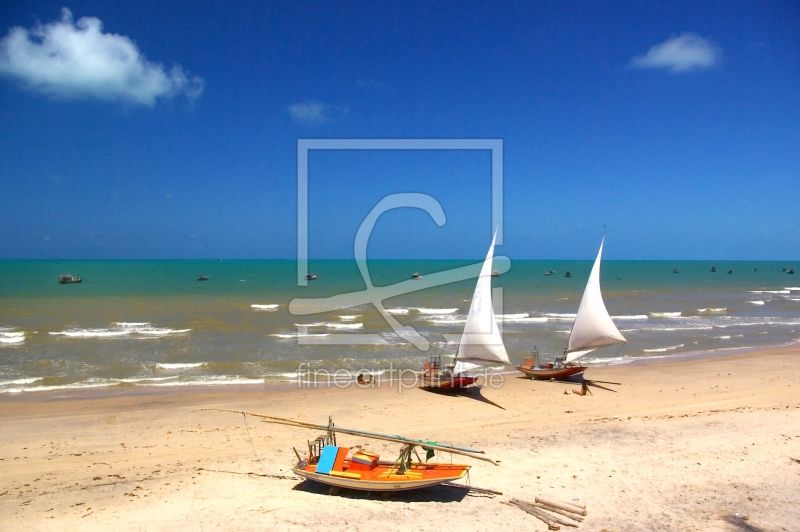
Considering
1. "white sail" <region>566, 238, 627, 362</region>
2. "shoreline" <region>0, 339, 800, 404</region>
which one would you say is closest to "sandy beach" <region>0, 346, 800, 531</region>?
"shoreline" <region>0, 339, 800, 404</region>

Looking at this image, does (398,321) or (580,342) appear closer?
(580,342)

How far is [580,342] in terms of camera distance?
77.1ft

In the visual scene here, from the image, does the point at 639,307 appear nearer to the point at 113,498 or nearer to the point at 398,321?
the point at 398,321

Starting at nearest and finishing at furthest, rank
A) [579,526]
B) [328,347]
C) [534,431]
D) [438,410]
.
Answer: [579,526] → [534,431] → [438,410] → [328,347]

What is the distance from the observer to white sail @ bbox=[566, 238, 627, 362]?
75.3 ft

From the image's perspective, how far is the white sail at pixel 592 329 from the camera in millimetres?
22938

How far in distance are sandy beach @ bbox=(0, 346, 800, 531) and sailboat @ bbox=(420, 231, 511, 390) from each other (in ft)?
2.36

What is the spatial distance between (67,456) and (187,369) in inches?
439

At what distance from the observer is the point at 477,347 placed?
66.0 feet

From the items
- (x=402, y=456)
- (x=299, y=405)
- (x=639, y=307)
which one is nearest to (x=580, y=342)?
(x=299, y=405)

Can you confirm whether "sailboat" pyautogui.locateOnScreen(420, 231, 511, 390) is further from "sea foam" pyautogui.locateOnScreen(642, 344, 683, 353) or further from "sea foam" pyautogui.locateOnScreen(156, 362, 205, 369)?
"sea foam" pyautogui.locateOnScreen(642, 344, 683, 353)

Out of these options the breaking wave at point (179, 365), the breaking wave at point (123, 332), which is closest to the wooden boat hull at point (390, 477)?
the breaking wave at point (179, 365)

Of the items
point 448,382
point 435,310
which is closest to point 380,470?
point 448,382

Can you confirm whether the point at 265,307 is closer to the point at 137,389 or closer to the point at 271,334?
the point at 271,334
